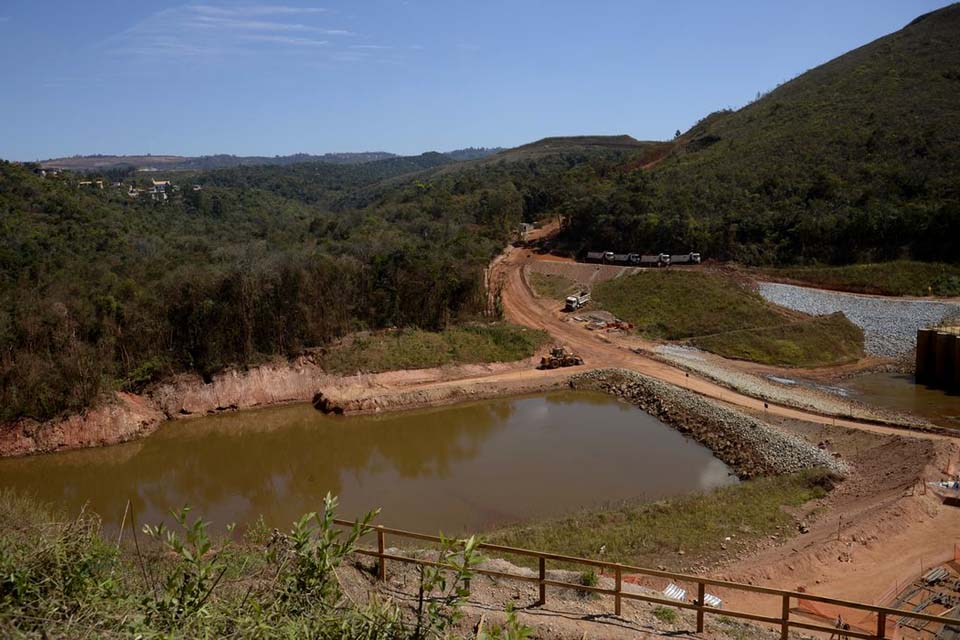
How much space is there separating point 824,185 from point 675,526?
34.7m

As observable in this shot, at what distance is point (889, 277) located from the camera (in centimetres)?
3544

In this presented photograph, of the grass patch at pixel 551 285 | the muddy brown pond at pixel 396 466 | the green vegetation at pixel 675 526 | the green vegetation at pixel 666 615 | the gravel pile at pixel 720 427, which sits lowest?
the muddy brown pond at pixel 396 466

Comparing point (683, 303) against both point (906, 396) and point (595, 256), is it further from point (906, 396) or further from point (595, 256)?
point (906, 396)

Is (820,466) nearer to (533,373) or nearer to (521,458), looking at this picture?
(521,458)

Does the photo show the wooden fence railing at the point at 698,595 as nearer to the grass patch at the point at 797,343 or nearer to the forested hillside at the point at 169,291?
the forested hillside at the point at 169,291

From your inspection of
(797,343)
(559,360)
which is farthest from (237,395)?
(797,343)

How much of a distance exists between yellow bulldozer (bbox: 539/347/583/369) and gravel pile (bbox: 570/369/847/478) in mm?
1216

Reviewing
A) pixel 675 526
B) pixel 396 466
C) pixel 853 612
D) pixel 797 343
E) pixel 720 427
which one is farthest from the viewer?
pixel 797 343

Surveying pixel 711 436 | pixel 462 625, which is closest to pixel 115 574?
pixel 462 625

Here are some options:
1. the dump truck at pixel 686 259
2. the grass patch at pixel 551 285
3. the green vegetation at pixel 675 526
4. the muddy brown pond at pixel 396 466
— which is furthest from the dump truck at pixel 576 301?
the green vegetation at pixel 675 526

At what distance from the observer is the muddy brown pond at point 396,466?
61.2ft

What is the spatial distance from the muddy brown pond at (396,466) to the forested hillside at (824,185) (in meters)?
19.5

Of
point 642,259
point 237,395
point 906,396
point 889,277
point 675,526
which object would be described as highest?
point 642,259

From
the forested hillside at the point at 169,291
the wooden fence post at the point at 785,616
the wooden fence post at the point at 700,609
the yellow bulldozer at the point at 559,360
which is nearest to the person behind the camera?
the wooden fence post at the point at 785,616
